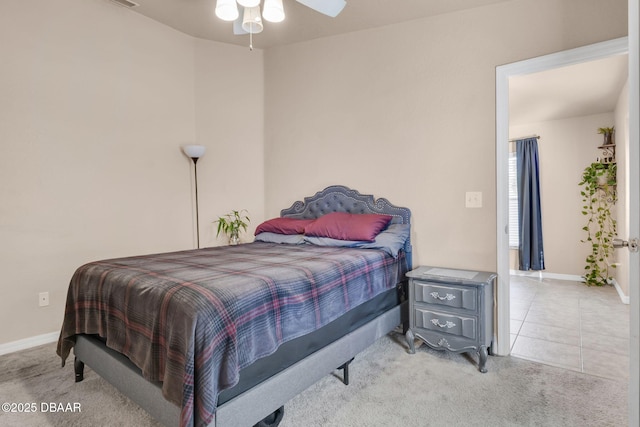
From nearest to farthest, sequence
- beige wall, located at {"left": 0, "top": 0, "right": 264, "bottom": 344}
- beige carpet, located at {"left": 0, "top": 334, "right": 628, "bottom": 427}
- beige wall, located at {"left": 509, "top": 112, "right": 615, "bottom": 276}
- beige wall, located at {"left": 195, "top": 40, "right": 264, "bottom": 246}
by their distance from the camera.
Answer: beige carpet, located at {"left": 0, "top": 334, "right": 628, "bottom": 427} → beige wall, located at {"left": 0, "top": 0, "right": 264, "bottom": 344} → beige wall, located at {"left": 195, "top": 40, "right": 264, "bottom": 246} → beige wall, located at {"left": 509, "top": 112, "right": 615, "bottom": 276}

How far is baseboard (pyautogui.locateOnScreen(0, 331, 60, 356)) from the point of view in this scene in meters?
2.73

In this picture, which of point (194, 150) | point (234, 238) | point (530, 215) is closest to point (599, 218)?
point (530, 215)

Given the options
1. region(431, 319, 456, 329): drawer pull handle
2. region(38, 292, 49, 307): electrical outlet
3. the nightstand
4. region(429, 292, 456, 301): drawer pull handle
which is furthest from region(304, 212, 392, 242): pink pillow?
region(38, 292, 49, 307): electrical outlet

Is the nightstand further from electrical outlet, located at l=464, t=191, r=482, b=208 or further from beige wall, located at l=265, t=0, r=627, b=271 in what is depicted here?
electrical outlet, located at l=464, t=191, r=482, b=208

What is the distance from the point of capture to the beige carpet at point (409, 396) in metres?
1.85

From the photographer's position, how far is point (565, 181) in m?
5.23

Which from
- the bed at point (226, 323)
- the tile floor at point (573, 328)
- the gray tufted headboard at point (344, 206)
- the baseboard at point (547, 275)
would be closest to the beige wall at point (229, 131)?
the gray tufted headboard at point (344, 206)

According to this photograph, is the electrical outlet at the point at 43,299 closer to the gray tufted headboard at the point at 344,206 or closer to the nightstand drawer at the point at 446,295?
the gray tufted headboard at the point at 344,206

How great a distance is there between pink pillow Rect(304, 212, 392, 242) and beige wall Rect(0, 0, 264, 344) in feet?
4.15

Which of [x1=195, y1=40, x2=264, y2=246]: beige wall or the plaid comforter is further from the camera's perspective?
[x1=195, y1=40, x2=264, y2=246]: beige wall

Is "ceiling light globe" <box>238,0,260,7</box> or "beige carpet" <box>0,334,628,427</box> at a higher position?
"ceiling light globe" <box>238,0,260,7</box>

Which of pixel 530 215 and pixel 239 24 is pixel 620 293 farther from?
pixel 239 24

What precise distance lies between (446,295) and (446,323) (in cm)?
20

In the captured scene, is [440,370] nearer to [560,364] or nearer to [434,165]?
[560,364]
